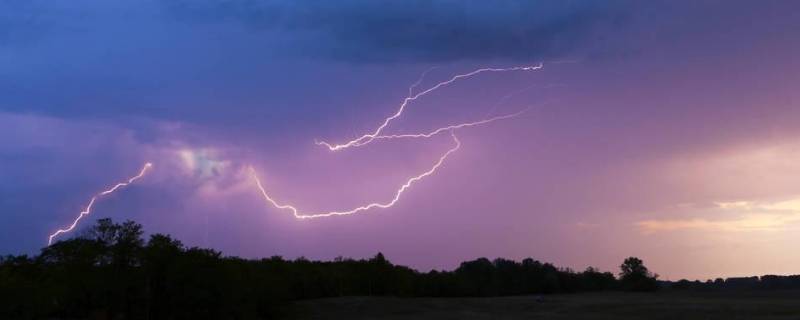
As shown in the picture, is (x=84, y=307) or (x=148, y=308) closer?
(x=148, y=308)

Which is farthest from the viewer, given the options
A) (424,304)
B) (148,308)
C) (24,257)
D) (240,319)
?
(24,257)

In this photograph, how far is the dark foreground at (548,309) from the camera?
42750 millimetres

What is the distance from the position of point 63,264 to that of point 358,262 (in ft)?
144

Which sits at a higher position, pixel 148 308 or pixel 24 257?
pixel 24 257

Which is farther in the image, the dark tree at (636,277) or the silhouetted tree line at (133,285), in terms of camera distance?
the dark tree at (636,277)

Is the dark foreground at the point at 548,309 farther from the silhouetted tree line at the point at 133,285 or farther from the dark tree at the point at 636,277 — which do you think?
the dark tree at the point at 636,277

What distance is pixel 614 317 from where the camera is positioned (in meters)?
45.4

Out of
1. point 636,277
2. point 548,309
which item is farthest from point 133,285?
point 636,277

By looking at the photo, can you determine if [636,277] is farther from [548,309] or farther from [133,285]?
[133,285]

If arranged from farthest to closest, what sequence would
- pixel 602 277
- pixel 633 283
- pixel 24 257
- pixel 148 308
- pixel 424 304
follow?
pixel 602 277
pixel 633 283
pixel 24 257
pixel 424 304
pixel 148 308

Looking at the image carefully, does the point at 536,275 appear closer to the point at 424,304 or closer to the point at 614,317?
the point at 424,304

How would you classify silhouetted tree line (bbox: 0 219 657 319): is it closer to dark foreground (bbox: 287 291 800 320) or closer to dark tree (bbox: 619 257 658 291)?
dark foreground (bbox: 287 291 800 320)

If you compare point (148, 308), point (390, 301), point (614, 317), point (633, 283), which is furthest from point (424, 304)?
point (633, 283)

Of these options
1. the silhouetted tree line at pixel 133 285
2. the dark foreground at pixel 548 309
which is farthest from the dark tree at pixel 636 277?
the silhouetted tree line at pixel 133 285
